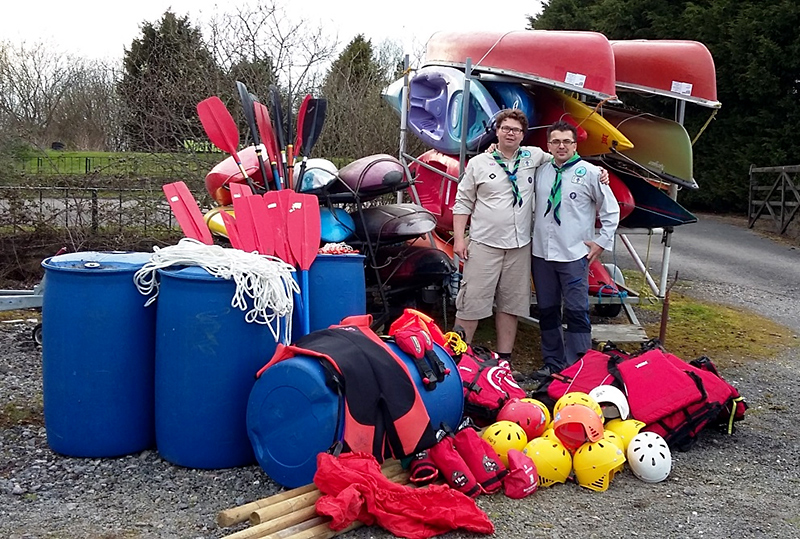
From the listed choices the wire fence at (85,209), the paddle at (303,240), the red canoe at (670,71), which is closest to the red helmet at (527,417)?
the paddle at (303,240)

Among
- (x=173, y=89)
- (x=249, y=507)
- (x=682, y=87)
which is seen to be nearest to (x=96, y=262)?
(x=249, y=507)

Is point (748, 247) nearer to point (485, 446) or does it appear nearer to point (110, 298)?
point (485, 446)

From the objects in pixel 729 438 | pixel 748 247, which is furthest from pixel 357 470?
pixel 748 247

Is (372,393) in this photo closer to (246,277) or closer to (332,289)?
(246,277)

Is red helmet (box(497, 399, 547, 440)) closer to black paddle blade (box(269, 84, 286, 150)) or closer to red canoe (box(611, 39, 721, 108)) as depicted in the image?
black paddle blade (box(269, 84, 286, 150))

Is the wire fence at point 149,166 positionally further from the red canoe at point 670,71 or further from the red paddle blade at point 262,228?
the red paddle blade at point 262,228

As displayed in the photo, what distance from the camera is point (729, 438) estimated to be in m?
4.47

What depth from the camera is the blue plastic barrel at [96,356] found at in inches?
141

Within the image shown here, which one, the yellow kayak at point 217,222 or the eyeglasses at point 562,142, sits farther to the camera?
the yellow kayak at point 217,222

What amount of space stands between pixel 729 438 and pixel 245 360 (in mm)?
2867

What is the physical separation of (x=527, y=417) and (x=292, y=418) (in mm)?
1354

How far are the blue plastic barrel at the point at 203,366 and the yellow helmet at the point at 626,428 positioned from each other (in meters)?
1.85

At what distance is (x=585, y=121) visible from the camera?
6.13 metres

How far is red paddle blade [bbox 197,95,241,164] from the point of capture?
5.12 meters
